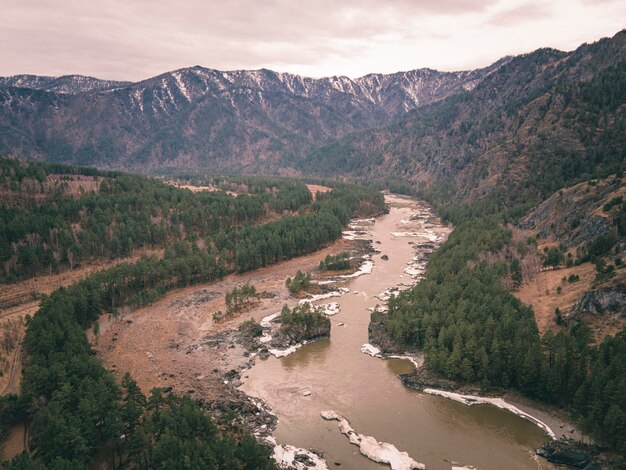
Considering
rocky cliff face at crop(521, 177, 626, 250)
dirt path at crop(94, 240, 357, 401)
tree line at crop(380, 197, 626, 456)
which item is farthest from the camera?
rocky cliff face at crop(521, 177, 626, 250)

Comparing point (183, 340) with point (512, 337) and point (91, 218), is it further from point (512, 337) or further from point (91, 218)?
point (91, 218)

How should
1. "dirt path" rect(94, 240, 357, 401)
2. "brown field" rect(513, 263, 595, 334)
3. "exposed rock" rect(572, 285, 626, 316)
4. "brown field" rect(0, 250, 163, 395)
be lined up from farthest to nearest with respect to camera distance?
"brown field" rect(513, 263, 595, 334), "dirt path" rect(94, 240, 357, 401), "exposed rock" rect(572, 285, 626, 316), "brown field" rect(0, 250, 163, 395)

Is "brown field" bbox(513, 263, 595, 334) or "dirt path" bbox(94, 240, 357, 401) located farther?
"brown field" bbox(513, 263, 595, 334)

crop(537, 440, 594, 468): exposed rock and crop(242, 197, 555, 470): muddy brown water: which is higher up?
crop(537, 440, 594, 468): exposed rock

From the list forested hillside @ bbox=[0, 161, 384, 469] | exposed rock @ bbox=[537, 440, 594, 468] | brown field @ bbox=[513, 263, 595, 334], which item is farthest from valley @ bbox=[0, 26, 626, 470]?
brown field @ bbox=[513, 263, 595, 334]

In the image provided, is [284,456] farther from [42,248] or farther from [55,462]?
[42,248]

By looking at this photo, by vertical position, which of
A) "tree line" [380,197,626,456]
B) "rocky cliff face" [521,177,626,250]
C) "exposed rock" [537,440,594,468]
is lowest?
"exposed rock" [537,440,594,468]

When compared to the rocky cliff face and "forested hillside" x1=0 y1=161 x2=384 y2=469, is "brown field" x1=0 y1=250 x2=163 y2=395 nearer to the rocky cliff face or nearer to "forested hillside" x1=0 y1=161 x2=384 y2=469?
"forested hillside" x1=0 y1=161 x2=384 y2=469
